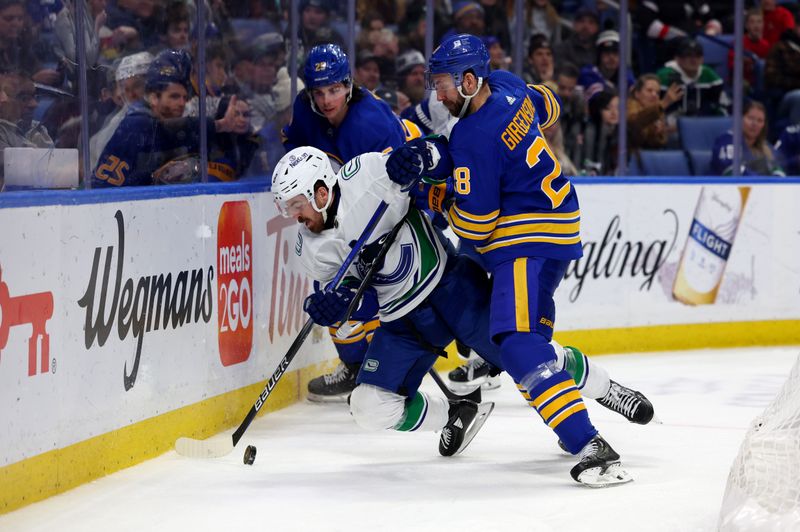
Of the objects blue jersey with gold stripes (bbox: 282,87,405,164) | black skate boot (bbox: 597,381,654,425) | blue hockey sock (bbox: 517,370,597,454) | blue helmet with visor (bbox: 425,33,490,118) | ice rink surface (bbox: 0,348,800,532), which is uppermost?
blue helmet with visor (bbox: 425,33,490,118)

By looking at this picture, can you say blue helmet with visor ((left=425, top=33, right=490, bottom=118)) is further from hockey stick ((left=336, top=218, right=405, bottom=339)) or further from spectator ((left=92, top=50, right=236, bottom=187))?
spectator ((left=92, top=50, right=236, bottom=187))

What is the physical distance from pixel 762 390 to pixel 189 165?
2.44m

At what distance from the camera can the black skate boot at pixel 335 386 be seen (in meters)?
4.73

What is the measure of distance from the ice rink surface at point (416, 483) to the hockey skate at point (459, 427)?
40 mm

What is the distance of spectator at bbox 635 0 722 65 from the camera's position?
643 cm

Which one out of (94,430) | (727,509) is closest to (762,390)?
(727,509)

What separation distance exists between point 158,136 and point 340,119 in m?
0.64

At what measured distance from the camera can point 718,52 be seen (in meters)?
6.45

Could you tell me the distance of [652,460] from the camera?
3750 mm

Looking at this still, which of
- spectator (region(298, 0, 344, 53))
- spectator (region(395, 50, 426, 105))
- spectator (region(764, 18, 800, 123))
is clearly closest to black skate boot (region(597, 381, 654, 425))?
spectator (region(298, 0, 344, 53))

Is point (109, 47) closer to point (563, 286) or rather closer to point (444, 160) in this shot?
point (444, 160)

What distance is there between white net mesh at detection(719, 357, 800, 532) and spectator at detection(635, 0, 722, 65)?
3864 millimetres

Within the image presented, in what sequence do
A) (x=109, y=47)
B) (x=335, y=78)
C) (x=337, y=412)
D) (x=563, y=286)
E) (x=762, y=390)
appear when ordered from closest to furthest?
(x=109, y=47)
(x=335, y=78)
(x=337, y=412)
(x=762, y=390)
(x=563, y=286)

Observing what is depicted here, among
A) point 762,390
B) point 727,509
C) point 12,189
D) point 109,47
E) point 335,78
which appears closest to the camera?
point 727,509
